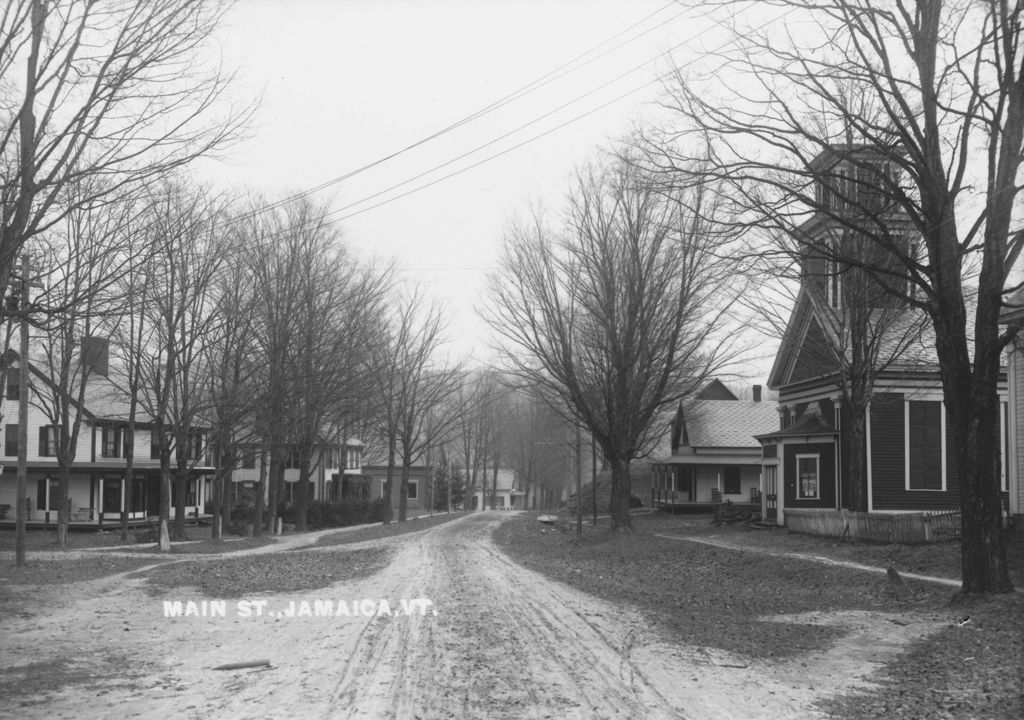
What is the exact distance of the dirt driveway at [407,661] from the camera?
24.7ft

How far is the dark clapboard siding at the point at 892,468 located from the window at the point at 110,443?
123ft

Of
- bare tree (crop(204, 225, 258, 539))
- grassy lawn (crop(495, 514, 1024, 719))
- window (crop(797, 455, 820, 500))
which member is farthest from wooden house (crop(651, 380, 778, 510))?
bare tree (crop(204, 225, 258, 539))

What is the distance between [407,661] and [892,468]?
26.3 meters

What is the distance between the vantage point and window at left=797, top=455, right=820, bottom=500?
1334 inches

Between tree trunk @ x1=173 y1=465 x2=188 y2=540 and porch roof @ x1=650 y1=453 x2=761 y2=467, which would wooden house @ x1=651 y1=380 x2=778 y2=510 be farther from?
tree trunk @ x1=173 y1=465 x2=188 y2=540

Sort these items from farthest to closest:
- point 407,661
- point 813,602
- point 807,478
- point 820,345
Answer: point 807,478, point 820,345, point 813,602, point 407,661

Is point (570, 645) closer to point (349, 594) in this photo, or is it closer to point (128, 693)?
point (128, 693)

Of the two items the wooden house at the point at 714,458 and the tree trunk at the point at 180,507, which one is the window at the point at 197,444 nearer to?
the tree trunk at the point at 180,507

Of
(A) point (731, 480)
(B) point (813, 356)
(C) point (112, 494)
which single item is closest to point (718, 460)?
(A) point (731, 480)

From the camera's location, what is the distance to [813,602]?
15.2 m

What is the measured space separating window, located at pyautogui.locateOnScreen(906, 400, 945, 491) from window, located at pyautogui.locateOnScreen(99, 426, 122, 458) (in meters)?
38.5

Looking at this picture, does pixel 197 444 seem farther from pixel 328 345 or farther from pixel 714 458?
pixel 714 458

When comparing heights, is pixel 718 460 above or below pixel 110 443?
below

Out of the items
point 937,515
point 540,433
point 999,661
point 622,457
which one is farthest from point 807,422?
point 540,433
